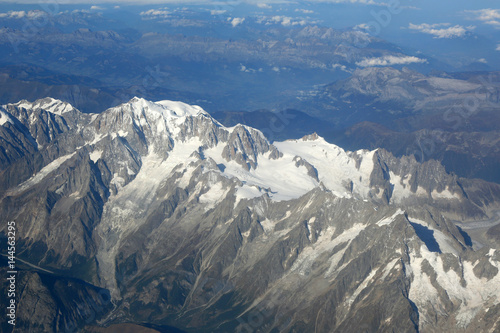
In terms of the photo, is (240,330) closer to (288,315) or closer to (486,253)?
(288,315)

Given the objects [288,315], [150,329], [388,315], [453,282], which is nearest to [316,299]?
[288,315]

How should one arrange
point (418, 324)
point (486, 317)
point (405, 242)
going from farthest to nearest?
point (405, 242)
point (418, 324)
point (486, 317)

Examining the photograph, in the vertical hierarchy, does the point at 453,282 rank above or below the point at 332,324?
above

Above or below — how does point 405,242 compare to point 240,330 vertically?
above

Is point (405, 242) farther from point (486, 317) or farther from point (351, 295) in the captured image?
point (486, 317)

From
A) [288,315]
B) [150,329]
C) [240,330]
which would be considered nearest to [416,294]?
[288,315]

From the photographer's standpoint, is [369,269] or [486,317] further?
[369,269]

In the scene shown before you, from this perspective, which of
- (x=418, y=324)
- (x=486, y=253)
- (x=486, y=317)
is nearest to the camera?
(x=486, y=317)

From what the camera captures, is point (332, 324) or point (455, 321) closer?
point (455, 321)

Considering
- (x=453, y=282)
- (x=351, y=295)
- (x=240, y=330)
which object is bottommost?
(x=240, y=330)
